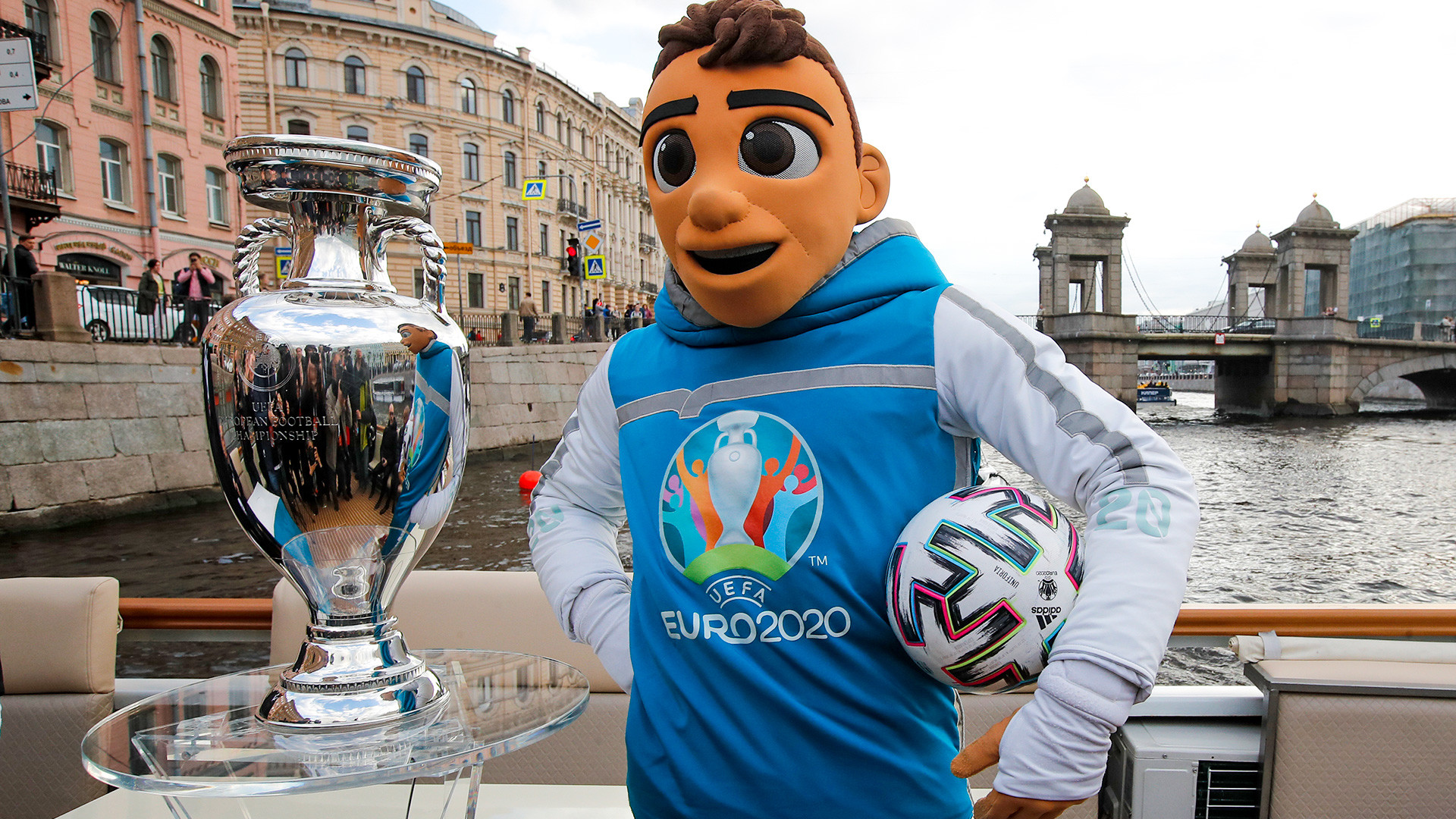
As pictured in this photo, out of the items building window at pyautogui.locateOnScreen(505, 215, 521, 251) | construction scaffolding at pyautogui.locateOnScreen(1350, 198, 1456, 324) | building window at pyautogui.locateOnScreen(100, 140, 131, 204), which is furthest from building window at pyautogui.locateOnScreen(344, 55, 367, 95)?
construction scaffolding at pyautogui.locateOnScreen(1350, 198, 1456, 324)

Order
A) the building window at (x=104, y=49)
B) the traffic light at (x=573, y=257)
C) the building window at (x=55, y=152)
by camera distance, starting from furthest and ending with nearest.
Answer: the building window at (x=104, y=49)
the traffic light at (x=573, y=257)
the building window at (x=55, y=152)

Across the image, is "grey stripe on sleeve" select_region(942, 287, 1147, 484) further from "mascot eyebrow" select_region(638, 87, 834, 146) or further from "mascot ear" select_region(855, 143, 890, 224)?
"mascot eyebrow" select_region(638, 87, 834, 146)

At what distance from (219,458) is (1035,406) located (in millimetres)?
1217

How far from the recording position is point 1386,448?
2195cm

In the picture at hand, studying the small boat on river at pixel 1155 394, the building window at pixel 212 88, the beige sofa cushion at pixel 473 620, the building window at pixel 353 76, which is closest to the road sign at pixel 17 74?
the beige sofa cushion at pixel 473 620

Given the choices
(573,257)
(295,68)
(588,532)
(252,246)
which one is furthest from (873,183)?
(295,68)

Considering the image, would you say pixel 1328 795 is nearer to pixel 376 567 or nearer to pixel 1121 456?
pixel 1121 456

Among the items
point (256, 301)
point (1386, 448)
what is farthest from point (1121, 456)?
point (1386, 448)

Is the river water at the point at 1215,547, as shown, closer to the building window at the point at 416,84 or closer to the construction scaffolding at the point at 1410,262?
the building window at the point at 416,84

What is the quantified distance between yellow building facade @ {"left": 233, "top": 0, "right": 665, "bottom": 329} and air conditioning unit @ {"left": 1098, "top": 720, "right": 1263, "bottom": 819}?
26372 millimetres

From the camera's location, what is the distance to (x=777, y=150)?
127 centimetres

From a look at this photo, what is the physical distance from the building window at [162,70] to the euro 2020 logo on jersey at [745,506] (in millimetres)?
23238

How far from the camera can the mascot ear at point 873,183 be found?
55.3 inches

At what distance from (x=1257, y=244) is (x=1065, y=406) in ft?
161
